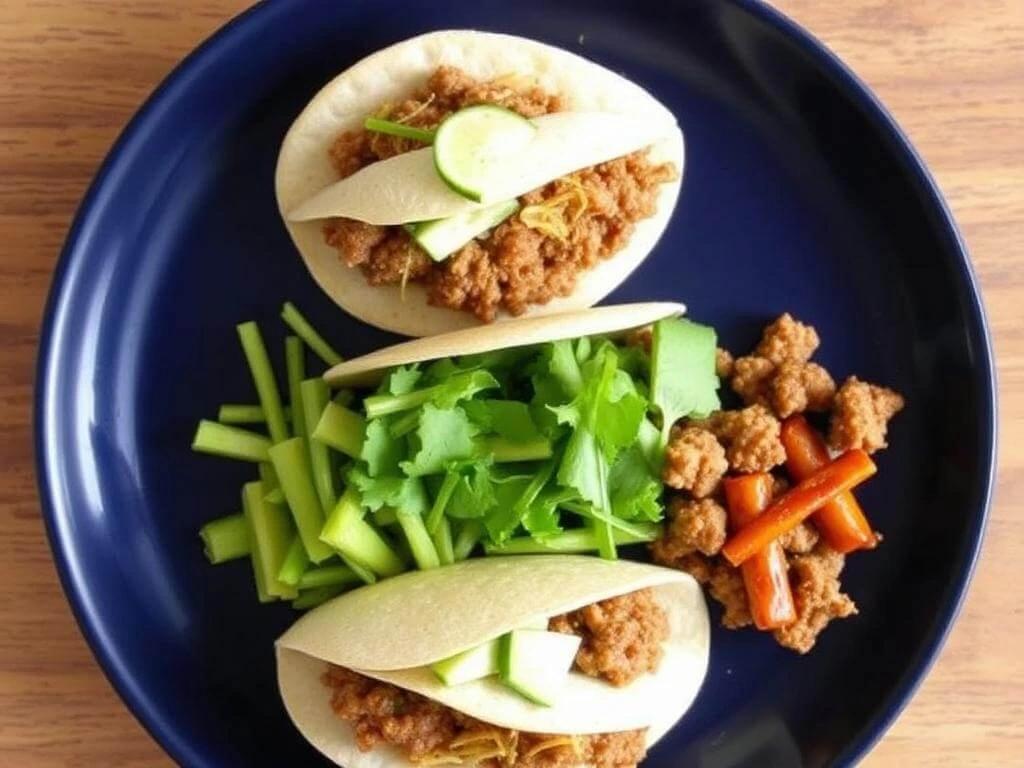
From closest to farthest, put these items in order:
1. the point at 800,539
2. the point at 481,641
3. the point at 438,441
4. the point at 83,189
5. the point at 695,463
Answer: the point at 481,641, the point at 438,441, the point at 695,463, the point at 800,539, the point at 83,189

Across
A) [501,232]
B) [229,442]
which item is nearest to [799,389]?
[501,232]

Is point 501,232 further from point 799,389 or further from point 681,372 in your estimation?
point 799,389

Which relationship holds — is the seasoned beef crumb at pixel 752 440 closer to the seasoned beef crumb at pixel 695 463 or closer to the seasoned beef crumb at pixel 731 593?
the seasoned beef crumb at pixel 695 463

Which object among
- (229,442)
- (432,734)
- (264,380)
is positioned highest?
(264,380)

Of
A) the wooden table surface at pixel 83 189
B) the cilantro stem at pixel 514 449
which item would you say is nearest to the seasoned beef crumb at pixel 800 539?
the wooden table surface at pixel 83 189

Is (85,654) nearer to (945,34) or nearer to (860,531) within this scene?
(860,531)

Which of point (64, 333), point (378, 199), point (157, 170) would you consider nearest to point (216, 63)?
point (157, 170)
